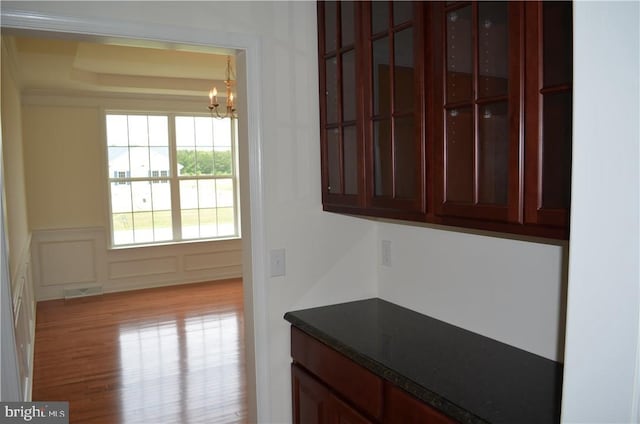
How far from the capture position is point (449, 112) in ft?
5.50

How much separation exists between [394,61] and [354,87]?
0.29 metres

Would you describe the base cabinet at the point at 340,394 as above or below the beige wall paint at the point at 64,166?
below

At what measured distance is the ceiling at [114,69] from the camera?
444 cm

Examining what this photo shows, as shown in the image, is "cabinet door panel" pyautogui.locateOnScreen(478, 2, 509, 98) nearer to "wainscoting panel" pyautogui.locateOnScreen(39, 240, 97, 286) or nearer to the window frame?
the window frame

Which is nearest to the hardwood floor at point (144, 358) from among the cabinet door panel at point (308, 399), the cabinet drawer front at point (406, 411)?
the cabinet door panel at point (308, 399)

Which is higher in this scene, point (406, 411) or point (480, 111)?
point (480, 111)

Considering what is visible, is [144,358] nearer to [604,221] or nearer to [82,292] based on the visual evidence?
[82,292]

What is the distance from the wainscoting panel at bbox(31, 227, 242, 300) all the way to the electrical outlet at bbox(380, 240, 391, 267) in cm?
495

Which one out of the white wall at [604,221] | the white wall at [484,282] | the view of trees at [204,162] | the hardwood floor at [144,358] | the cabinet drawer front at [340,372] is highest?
the view of trees at [204,162]

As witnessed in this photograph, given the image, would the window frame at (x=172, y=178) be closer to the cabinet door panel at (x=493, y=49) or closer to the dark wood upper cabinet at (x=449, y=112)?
the dark wood upper cabinet at (x=449, y=112)

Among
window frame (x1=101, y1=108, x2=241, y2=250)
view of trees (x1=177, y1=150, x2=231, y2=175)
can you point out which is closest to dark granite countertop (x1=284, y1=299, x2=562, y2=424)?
window frame (x1=101, y1=108, x2=241, y2=250)

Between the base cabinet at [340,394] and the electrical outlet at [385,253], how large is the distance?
1.93 ft

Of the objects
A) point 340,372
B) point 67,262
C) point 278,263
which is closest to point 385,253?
point 278,263

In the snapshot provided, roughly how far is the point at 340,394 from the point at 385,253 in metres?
0.80
